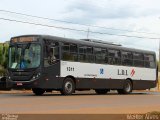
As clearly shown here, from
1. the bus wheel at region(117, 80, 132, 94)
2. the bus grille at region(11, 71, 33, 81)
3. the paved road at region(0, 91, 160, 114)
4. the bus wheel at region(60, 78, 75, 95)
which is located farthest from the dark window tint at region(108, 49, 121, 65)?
the paved road at region(0, 91, 160, 114)

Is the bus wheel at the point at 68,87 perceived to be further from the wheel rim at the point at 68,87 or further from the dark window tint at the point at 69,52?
the dark window tint at the point at 69,52

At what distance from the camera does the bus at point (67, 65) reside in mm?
25266

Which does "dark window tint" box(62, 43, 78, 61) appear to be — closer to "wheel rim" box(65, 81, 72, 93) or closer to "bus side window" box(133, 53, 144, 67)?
"wheel rim" box(65, 81, 72, 93)

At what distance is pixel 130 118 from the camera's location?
38.9 ft

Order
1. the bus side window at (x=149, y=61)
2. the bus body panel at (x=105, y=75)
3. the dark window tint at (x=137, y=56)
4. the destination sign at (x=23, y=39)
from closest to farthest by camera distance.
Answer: the destination sign at (x=23, y=39) < the bus body panel at (x=105, y=75) < the dark window tint at (x=137, y=56) < the bus side window at (x=149, y=61)

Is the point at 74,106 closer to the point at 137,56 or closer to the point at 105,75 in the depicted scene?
the point at 105,75

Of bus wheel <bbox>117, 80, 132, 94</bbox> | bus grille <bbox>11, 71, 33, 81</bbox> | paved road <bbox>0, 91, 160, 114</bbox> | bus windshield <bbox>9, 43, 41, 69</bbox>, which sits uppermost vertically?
bus windshield <bbox>9, 43, 41, 69</bbox>

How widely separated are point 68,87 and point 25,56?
3117mm

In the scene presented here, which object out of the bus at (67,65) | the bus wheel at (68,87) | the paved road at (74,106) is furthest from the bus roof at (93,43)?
the paved road at (74,106)

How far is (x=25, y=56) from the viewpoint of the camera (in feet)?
83.6

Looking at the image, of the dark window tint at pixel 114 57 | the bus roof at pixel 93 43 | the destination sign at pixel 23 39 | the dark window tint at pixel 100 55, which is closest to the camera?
the destination sign at pixel 23 39

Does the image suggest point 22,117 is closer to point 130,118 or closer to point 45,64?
point 130,118

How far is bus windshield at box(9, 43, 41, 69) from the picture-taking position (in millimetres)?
25234

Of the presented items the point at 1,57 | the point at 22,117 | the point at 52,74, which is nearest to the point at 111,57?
the point at 52,74
